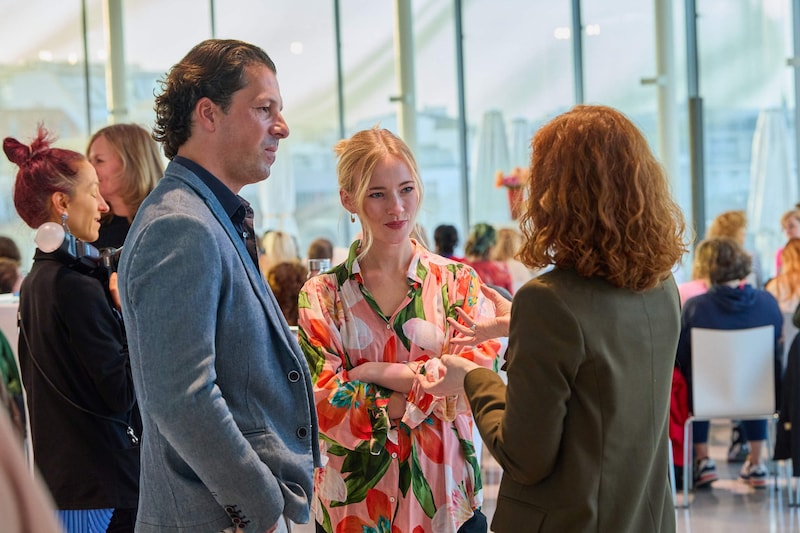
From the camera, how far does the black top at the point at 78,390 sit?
238 cm

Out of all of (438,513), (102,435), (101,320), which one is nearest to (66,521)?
(102,435)

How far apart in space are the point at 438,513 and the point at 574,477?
2.03ft

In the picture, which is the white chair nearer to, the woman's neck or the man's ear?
the woman's neck

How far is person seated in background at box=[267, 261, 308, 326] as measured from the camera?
4848 mm

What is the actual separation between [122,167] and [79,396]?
86 centimetres

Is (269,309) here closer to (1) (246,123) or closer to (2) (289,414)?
(2) (289,414)

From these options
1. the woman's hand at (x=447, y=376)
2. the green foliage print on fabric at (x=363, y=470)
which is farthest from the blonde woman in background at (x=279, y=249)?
the woman's hand at (x=447, y=376)

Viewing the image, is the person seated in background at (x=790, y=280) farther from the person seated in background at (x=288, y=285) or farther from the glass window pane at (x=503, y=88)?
the glass window pane at (x=503, y=88)

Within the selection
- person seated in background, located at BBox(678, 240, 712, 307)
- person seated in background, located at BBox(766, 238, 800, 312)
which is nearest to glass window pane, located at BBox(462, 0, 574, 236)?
person seated in background, located at BBox(678, 240, 712, 307)

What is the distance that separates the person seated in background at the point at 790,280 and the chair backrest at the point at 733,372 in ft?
1.87

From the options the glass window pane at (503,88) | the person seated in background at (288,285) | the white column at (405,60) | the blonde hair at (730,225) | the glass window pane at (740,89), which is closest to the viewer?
the person seated in background at (288,285)

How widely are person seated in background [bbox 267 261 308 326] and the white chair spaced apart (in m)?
2.28

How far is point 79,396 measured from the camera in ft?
7.95

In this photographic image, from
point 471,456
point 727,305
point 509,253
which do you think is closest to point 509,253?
point 509,253
